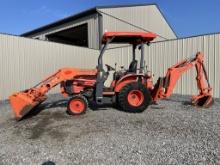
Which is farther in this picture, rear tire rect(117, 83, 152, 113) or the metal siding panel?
the metal siding panel

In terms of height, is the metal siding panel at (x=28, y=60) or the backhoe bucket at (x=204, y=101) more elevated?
the metal siding panel at (x=28, y=60)

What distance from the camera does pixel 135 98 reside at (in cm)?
742

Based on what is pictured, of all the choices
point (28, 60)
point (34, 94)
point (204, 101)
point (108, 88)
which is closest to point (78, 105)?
point (108, 88)

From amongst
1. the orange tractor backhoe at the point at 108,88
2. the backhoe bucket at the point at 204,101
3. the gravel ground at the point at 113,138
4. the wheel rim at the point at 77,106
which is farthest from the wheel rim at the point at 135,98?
the backhoe bucket at the point at 204,101

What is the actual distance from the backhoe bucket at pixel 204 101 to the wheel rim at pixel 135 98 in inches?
85.7

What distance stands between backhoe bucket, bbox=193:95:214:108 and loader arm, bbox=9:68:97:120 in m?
3.52

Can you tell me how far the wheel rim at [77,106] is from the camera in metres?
7.14

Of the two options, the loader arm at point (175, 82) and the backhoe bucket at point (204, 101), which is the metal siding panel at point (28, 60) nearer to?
the loader arm at point (175, 82)

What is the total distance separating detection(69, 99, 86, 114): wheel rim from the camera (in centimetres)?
714

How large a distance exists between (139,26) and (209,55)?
8.83 m

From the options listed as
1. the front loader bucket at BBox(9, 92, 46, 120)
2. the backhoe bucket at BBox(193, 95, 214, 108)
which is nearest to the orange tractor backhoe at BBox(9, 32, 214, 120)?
the front loader bucket at BBox(9, 92, 46, 120)

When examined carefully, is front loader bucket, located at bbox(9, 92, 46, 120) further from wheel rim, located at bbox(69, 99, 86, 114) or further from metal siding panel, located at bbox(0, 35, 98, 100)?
metal siding panel, located at bbox(0, 35, 98, 100)

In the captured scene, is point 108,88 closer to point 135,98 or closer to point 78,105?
point 135,98

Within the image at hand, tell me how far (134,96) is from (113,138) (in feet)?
8.74
